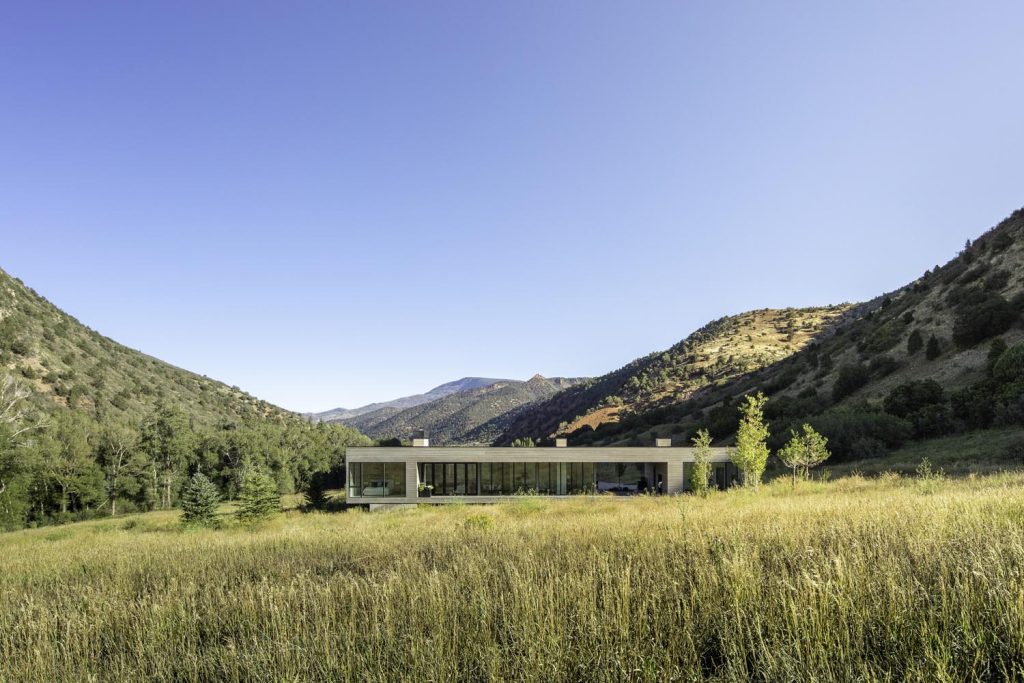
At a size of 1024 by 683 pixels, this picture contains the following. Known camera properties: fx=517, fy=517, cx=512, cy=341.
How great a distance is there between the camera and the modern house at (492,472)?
1398 inches

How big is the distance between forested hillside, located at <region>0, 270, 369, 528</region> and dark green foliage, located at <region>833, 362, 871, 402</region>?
65154mm

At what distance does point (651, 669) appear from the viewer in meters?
3.20

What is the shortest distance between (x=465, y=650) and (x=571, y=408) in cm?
11152

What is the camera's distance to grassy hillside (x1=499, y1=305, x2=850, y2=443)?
84.2 m

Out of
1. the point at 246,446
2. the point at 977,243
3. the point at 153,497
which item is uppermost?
the point at 977,243

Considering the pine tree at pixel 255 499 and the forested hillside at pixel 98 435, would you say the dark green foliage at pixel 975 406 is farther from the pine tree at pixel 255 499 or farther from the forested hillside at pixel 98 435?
the forested hillside at pixel 98 435

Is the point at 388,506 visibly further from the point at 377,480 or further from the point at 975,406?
the point at 975,406

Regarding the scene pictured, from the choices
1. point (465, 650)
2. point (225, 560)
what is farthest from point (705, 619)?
point (225, 560)

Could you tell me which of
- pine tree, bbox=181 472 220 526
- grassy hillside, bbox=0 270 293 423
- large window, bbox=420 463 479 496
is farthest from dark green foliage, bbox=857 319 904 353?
grassy hillside, bbox=0 270 293 423

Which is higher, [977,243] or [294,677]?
[977,243]

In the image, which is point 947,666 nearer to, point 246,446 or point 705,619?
point 705,619

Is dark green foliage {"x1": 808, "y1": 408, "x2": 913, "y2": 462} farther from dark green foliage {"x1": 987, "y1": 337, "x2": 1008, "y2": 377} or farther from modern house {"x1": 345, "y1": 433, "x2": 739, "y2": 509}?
modern house {"x1": 345, "y1": 433, "x2": 739, "y2": 509}

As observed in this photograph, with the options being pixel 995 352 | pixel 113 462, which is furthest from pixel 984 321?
pixel 113 462

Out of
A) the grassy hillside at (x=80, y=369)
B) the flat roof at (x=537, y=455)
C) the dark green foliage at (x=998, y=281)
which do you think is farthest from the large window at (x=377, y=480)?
the dark green foliage at (x=998, y=281)
